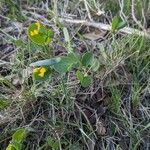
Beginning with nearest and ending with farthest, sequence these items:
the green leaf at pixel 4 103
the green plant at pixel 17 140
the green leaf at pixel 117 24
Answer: the green plant at pixel 17 140 < the green leaf at pixel 4 103 < the green leaf at pixel 117 24

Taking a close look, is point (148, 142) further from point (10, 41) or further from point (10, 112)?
point (10, 41)

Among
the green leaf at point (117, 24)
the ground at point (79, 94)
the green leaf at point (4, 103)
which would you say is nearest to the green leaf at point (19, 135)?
the ground at point (79, 94)

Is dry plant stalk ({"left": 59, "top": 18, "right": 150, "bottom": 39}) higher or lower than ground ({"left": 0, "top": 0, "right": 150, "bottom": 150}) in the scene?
higher

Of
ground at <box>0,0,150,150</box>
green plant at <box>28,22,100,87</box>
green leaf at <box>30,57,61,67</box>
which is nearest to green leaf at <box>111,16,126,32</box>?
ground at <box>0,0,150,150</box>

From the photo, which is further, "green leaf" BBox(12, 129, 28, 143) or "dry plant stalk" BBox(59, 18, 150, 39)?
"dry plant stalk" BBox(59, 18, 150, 39)

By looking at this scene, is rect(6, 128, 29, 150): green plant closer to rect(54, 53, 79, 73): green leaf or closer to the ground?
the ground

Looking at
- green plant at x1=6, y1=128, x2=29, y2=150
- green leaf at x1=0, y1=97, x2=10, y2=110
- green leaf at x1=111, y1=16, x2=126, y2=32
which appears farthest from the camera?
green leaf at x1=111, y1=16, x2=126, y2=32

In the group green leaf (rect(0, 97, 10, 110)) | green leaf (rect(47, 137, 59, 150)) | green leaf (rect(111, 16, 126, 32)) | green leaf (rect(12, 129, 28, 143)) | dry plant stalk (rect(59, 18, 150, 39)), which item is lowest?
green leaf (rect(47, 137, 59, 150))

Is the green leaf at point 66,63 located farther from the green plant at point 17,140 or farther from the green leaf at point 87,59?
the green plant at point 17,140
